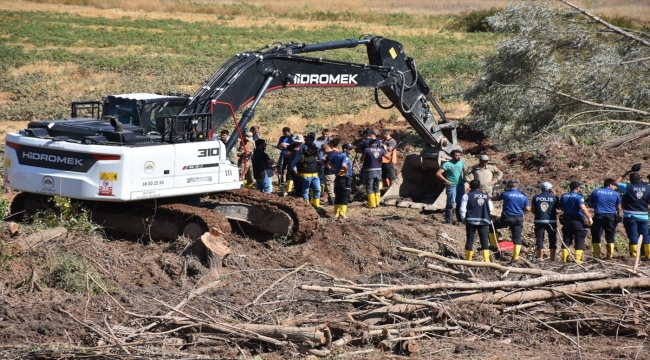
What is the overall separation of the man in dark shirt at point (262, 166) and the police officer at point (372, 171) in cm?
191

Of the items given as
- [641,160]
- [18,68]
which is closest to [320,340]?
[641,160]

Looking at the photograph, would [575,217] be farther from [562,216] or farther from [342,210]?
[342,210]

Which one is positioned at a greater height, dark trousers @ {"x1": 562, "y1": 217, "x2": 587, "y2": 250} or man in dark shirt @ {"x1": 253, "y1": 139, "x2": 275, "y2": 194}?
man in dark shirt @ {"x1": 253, "y1": 139, "x2": 275, "y2": 194}

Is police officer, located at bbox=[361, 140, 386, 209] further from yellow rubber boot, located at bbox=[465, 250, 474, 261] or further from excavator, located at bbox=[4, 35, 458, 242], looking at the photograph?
yellow rubber boot, located at bbox=[465, 250, 474, 261]

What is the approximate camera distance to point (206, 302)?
977cm

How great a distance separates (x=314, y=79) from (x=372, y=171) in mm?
2864

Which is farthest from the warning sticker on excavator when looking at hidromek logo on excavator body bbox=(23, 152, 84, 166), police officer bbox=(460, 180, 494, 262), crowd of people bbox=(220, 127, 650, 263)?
police officer bbox=(460, 180, 494, 262)

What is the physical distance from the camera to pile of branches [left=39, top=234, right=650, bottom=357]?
28.1 feet

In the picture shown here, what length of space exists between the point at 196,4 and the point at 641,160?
42.9 meters

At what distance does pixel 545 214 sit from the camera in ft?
44.5

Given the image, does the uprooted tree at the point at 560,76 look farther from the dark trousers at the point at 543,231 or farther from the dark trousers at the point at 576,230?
the dark trousers at the point at 543,231

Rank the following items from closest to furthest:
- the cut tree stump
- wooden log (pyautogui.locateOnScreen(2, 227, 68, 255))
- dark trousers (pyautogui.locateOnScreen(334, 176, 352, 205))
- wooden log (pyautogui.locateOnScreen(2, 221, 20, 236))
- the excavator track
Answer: wooden log (pyautogui.locateOnScreen(2, 227, 68, 255))
wooden log (pyautogui.locateOnScreen(2, 221, 20, 236))
the cut tree stump
the excavator track
dark trousers (pyautogui.locateOnScreen(334, 176, 352, 205))

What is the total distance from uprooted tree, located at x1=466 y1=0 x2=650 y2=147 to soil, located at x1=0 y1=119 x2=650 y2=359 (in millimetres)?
5648

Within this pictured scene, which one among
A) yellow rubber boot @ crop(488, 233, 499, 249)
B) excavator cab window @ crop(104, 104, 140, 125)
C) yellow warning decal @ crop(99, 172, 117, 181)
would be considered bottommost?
yellow rubber boot @ crop(488, 233, 499, 249)
